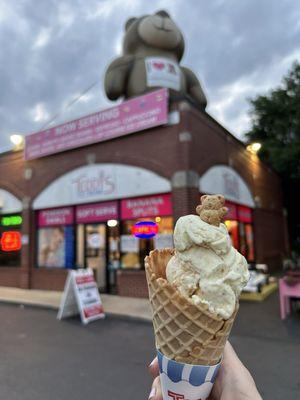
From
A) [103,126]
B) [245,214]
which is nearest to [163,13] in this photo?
[103,126]

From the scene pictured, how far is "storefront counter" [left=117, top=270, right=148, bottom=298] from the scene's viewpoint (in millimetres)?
10344

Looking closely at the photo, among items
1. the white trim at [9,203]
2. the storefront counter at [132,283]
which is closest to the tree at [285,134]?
the storefront counter at [132,283]

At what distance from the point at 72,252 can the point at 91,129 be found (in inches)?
189

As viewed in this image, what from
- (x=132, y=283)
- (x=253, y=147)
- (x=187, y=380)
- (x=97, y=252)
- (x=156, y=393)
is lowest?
(x=132, y=283)

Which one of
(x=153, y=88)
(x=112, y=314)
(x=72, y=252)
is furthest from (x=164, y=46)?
(x=112, y=314)

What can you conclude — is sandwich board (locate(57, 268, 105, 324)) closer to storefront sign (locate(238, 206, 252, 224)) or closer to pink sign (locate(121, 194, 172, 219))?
pink sign (locate(121, 194, 172, 219))

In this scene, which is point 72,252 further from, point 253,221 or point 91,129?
point 253,221

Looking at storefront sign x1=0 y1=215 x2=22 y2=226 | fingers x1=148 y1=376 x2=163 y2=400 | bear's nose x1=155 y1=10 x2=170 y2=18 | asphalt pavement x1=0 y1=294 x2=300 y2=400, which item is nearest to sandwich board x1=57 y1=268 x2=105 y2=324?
Answer: asphalt pavement x1=0 y1=294 x2=300 y2=400

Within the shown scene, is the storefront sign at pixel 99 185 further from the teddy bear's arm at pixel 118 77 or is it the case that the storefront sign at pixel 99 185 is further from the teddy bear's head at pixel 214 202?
the teddy bear's head at pixel 214 202

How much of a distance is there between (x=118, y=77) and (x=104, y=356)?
33.9 feet

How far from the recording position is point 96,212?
1179 cm

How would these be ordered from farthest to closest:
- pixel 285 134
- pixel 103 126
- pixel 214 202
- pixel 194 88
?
1. pixel 285 134
2. pixel 194 88
3. pixel 103 126
4. pixel 214 202

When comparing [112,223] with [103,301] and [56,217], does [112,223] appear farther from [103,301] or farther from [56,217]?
[56,217]

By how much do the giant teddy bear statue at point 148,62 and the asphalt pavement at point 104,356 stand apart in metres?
8.35
